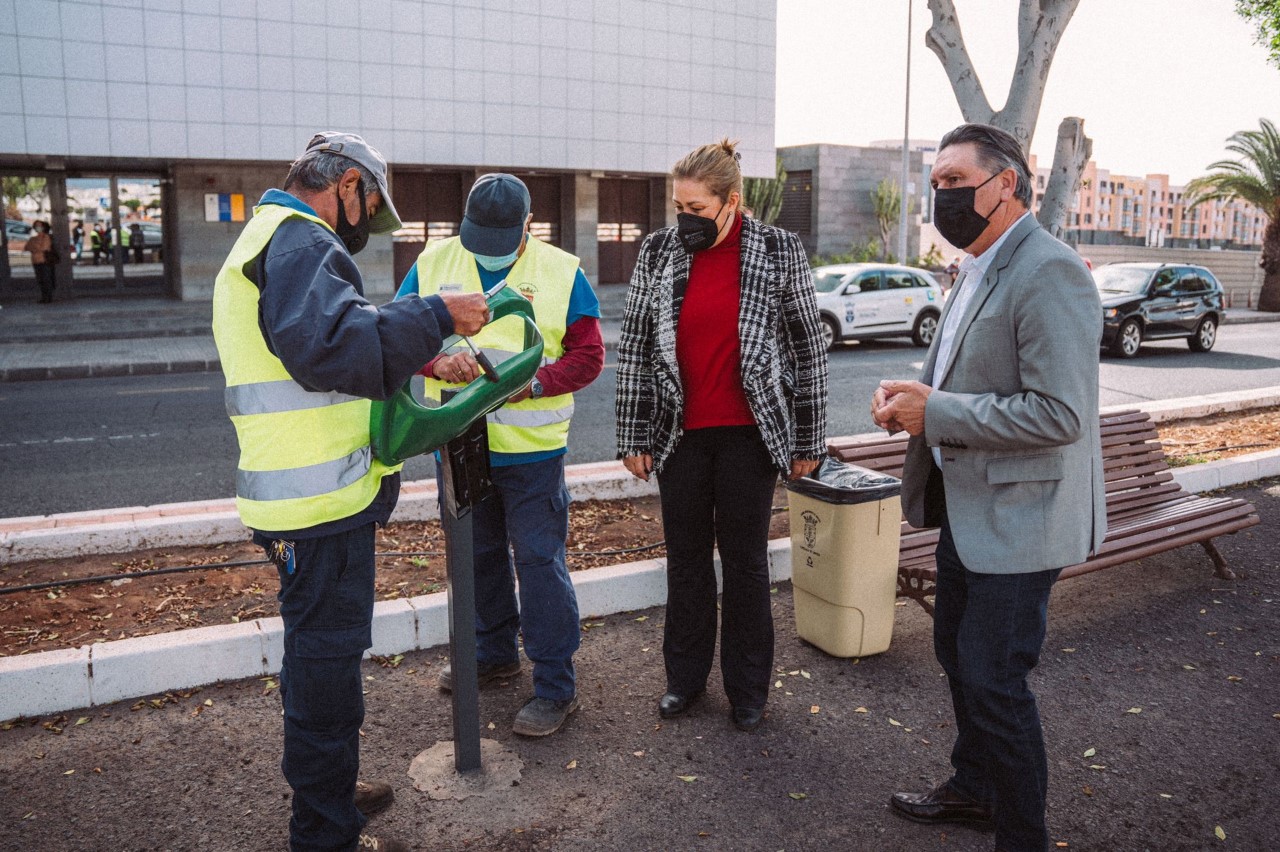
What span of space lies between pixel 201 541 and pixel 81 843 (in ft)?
8.97

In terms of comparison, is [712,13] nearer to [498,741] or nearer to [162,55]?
[162,55]

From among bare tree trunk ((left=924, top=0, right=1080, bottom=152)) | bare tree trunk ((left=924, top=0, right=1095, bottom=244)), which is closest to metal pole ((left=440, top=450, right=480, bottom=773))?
bare tree trunk ((left=924, top=0, right=1080, bottom=152))

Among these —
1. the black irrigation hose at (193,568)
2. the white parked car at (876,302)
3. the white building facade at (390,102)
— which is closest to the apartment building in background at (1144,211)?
the white building facade at (390,102)

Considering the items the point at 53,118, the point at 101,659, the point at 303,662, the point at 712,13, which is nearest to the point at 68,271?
the point at 53,118

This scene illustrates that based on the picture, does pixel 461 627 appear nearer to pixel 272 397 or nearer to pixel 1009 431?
pixel 272 397

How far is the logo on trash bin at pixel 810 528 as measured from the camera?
448 centimetres

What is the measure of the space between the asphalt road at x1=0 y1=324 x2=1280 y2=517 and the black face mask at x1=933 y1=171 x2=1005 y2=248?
5963 millimetres

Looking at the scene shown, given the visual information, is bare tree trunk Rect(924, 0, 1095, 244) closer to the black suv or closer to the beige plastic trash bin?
the beige plastic trash bin

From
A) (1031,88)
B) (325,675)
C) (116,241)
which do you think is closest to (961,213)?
(325,675)

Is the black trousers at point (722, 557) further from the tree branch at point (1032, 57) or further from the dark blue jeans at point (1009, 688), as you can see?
the tree branch at point (1032, 57)

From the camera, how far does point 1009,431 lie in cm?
266

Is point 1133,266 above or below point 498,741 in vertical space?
above

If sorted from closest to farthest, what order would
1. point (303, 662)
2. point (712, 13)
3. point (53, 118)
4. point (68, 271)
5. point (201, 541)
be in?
point (303, 662)
point (201, 541)
point (53, 118)
point (68, 271)
point (712, 13)

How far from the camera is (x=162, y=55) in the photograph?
2064 cm
